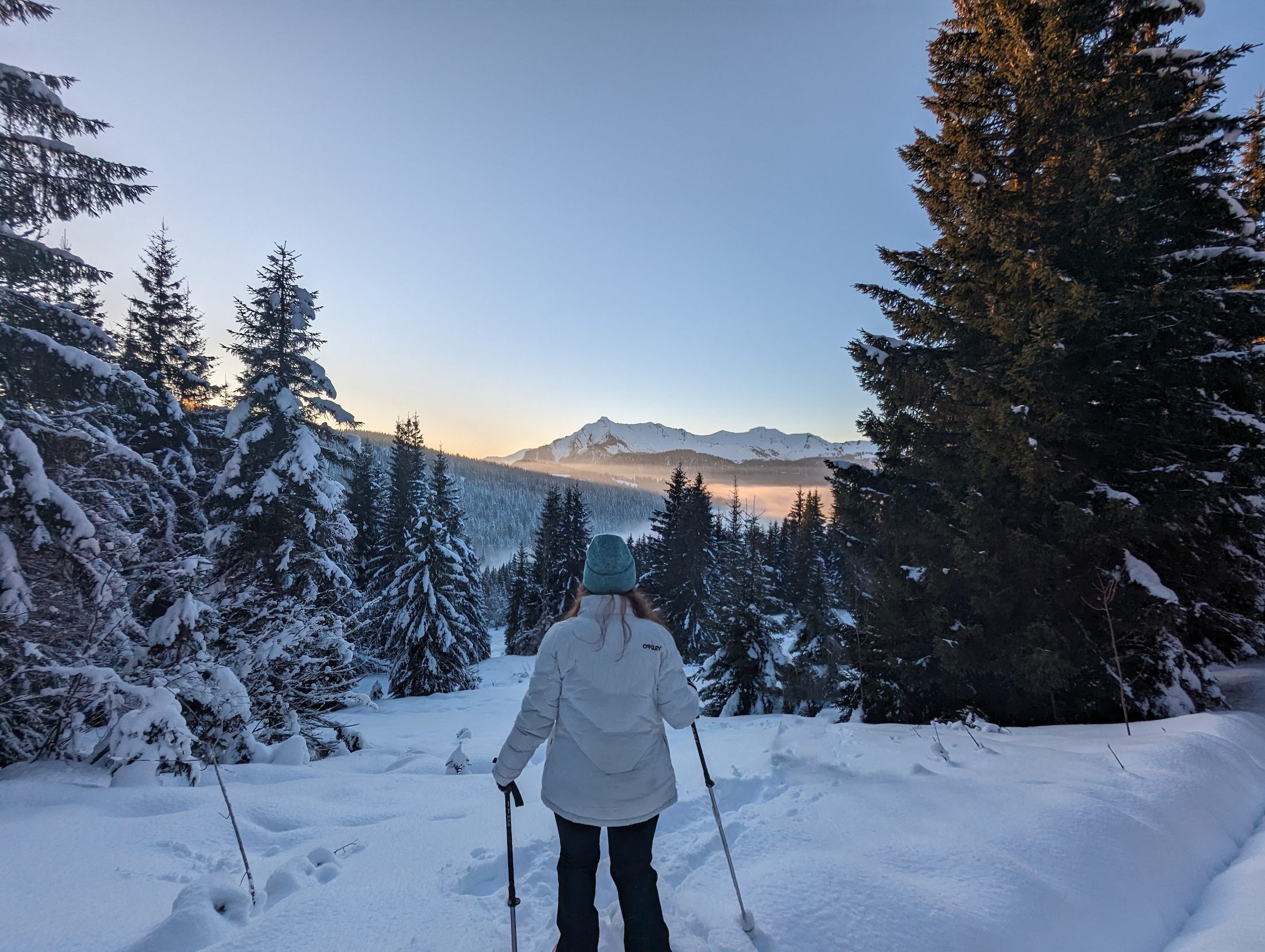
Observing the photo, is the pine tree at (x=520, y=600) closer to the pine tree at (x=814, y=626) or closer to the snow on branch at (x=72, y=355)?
the pine tree at (x=814, y=626)

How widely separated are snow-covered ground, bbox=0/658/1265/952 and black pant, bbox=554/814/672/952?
0.34m

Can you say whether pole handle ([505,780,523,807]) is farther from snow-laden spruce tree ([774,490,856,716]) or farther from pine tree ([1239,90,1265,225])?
pine tree ([1239,90,1265,225])

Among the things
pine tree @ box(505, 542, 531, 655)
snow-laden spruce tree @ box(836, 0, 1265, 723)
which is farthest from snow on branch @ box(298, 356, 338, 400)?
pine tree @ box(505, 542, 531, 655)

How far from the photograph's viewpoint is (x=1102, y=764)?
429cm

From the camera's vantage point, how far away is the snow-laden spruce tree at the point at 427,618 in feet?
69.7

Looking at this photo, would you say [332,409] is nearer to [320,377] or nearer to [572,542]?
[320,377]

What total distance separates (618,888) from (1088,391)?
25.1ft

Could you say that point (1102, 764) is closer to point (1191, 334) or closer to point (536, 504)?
point (1191, 334)

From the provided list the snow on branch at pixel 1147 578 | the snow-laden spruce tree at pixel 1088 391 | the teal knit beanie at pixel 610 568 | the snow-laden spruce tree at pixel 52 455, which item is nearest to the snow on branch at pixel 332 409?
the snow-laden spruce tree at pixel 52 455

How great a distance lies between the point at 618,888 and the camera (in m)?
2.60

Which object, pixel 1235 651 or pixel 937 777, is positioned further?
pixel 1235 651

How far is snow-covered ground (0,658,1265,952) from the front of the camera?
2648mm

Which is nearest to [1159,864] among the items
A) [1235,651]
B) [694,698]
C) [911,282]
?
[694,698]

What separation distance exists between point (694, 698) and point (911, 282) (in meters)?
8.50
